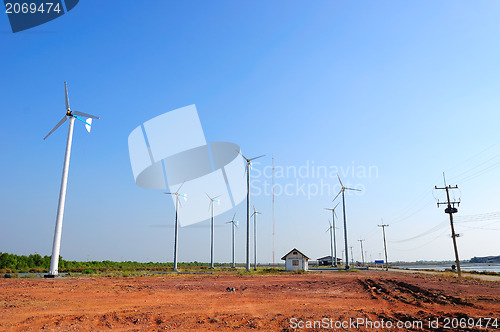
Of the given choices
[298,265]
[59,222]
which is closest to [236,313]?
[59,222]

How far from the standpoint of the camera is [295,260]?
241 ft

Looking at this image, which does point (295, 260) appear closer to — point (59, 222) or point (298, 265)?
point (298, 265)

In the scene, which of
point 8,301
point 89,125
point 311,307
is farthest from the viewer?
point 89,125

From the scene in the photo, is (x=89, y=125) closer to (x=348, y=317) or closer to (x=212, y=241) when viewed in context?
(x=348, y=317)

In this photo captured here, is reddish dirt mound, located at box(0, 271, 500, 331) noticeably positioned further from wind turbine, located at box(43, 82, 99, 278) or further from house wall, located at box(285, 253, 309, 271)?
house wall, located at box(285, 253, 309, 271)

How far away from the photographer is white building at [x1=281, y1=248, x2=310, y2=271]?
239ft

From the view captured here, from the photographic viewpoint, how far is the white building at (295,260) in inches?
2869

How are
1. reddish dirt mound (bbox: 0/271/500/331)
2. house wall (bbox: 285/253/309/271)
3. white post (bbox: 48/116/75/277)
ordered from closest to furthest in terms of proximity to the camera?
reddish dirt mound (bbox: 0/271/500/331) → white post (bbox: 48/116/75/277) → house wall (bbox: 285/253/309/271)

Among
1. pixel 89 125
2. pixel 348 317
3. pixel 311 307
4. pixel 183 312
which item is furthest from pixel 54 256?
pixel 348 317

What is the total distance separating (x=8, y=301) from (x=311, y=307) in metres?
15.1

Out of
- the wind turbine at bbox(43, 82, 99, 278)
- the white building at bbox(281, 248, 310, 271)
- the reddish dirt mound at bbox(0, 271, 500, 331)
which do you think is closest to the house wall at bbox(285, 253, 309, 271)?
the white building at bbox(281, 248, 310, 271)

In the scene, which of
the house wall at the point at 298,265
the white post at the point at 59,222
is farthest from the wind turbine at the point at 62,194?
the house wall at the point at 298,265

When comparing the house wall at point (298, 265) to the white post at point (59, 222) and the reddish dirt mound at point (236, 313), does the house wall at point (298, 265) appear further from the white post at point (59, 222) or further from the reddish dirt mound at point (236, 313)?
the reddish dirt mound at point (236, 313)

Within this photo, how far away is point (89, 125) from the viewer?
45094mm
